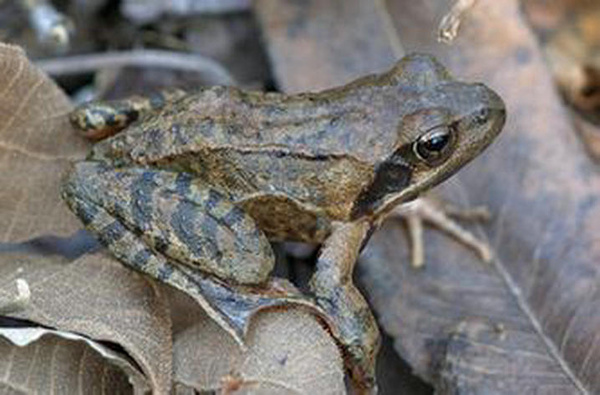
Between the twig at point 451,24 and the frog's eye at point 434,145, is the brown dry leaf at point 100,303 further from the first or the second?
the twig at point 451,24

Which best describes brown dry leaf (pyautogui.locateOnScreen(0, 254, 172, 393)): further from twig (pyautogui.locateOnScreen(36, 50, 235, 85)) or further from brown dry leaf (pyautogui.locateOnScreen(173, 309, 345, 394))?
twig (pyautogui.locateOnScreen(36, 50, 235, 85))

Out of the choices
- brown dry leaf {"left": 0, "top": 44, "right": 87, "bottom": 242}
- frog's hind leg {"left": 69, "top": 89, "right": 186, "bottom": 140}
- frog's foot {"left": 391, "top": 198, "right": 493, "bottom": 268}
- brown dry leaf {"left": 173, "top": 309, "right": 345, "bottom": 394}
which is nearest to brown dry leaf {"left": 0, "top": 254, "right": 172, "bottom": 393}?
brown dry leaf {"left": 173, "top": 309, "right": 345, "bottom": 394}

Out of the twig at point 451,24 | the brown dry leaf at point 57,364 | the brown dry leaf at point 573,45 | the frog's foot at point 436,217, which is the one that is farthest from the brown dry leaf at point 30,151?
the brown dry leaf at point 573,45

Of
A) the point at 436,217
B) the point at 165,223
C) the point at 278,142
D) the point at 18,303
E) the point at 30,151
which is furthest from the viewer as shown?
the point at 436,217

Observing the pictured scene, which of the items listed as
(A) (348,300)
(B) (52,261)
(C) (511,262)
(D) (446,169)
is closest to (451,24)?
(D) (446,169)

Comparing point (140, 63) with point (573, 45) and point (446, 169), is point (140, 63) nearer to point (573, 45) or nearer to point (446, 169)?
point (446, 169)

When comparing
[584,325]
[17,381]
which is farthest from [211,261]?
[584,325]
